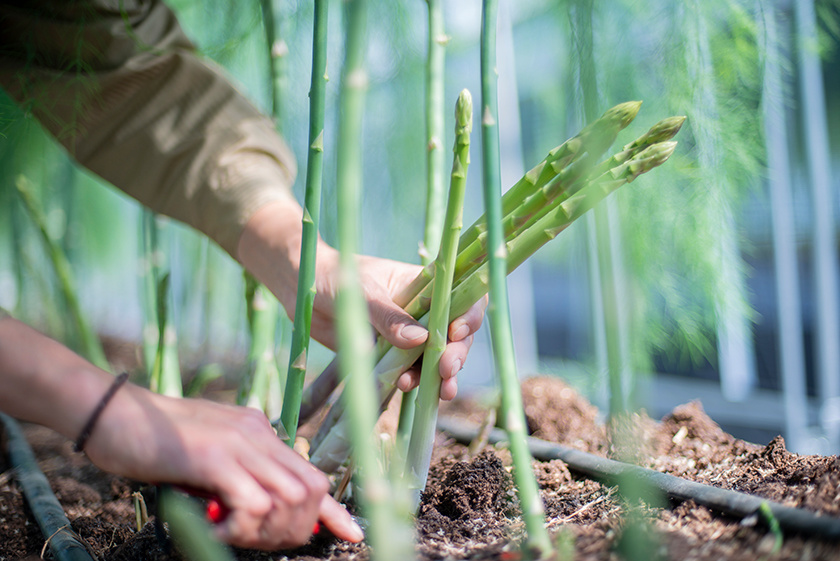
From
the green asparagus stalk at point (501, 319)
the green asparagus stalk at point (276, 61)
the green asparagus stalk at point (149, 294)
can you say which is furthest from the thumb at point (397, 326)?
the green asparagus stalk at point (149, 294)

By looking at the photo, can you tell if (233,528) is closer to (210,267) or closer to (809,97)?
(210,267)

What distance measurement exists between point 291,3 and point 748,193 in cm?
94

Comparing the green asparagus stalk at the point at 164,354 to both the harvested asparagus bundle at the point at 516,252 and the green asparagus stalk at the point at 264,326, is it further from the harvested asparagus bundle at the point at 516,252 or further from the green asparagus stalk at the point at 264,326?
the harvested asparagus bundle at the point at 516,252

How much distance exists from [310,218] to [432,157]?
166 millimetres

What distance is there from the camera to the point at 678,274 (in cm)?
117

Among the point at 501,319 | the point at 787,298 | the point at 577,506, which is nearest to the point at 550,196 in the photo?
the point at 501,319

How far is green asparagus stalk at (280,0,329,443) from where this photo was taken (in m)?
0.35

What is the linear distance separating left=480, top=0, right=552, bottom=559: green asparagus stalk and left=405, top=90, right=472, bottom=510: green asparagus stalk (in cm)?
7

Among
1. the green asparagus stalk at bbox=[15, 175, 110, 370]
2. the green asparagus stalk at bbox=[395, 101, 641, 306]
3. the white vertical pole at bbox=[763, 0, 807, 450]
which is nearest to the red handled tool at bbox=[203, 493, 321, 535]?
the green asparagus stalk at bbox=[395, 101, 641, 306]

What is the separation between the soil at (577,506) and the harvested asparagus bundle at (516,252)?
0.30 ft

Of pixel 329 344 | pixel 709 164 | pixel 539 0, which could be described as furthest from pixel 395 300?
pixel 539 0

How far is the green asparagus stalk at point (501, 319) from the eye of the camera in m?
0.28

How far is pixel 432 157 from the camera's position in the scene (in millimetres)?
497

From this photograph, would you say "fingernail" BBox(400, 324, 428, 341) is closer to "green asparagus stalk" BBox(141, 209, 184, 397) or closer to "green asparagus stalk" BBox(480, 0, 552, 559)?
"green asparagus stalk" BBox(480, 0, 552, 559)
